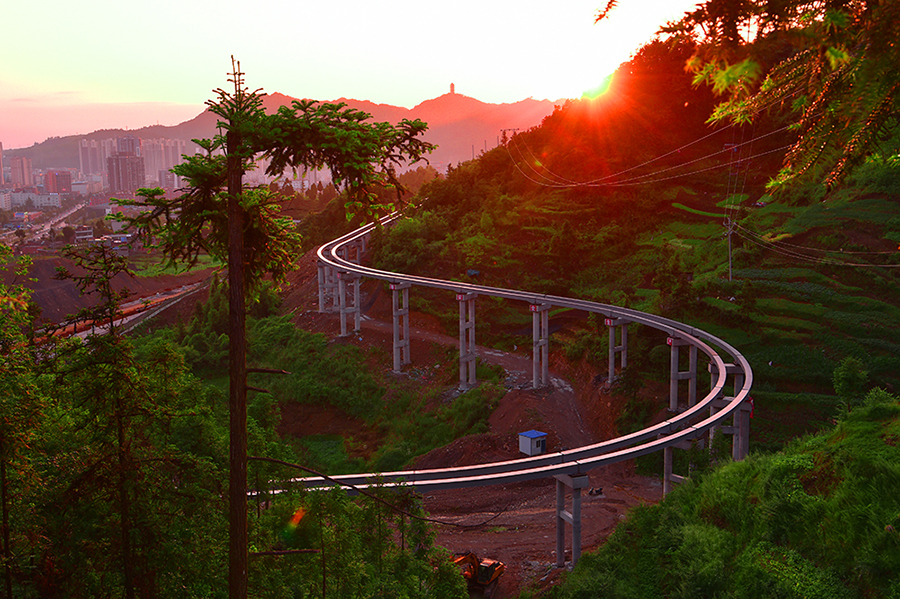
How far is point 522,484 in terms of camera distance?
37.5m

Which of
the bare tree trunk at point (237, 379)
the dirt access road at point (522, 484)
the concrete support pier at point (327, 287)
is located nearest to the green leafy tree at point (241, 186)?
the bare tree trunk at point (237, 379)

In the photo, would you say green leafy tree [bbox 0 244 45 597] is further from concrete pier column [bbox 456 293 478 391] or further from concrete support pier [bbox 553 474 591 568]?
concrete pier column [bbox 456 293 478 391]

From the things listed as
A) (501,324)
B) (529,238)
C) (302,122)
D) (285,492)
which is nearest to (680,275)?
(501,324)

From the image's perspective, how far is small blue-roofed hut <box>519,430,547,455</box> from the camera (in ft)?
124

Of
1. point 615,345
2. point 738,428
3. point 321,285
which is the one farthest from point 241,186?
point 321,285

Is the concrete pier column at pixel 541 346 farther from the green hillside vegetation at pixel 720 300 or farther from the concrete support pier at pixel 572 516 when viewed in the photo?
the concrete support pier at pixel 572 516

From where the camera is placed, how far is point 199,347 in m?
68.1

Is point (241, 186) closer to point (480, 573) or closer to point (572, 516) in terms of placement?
point (480, 573)

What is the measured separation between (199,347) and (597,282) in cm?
4096

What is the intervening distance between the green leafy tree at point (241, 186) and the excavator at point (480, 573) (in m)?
16.9

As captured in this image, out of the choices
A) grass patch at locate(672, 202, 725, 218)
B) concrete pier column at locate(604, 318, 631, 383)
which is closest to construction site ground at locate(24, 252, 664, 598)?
concrete pier column at locate(604, 318, 631, 383)

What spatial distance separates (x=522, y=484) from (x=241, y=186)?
100ft

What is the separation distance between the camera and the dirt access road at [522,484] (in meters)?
29.9

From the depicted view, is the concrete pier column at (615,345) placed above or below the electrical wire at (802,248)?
below
